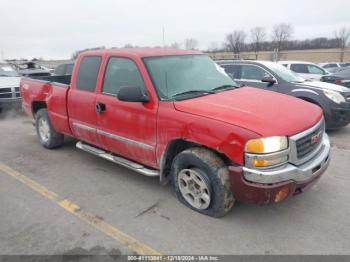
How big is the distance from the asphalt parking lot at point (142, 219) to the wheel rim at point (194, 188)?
0.48ft

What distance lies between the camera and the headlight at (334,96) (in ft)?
23.7

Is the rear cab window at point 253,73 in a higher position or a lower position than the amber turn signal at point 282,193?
higher

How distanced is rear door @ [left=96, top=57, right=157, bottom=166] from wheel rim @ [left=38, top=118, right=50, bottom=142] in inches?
77.7

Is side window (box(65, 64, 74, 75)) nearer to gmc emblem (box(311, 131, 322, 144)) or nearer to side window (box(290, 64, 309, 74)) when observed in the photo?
side window (box(290, 64, 309, 74))

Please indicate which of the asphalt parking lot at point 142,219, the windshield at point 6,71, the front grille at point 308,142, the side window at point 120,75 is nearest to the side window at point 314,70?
the asphalt parking lot at point 142,219

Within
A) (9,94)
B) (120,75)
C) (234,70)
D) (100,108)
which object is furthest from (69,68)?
(120,75)

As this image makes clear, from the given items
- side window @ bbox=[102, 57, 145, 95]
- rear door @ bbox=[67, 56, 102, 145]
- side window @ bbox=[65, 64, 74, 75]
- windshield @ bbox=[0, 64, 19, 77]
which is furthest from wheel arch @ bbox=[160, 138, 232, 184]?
side window @ bbox=[65, 64, 74, 75]

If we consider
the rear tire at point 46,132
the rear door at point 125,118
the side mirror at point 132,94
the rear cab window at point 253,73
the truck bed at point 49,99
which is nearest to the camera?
the side mirror at point 132,94

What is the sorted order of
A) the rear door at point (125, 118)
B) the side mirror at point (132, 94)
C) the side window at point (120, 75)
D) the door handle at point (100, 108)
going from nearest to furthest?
the side mirror at point (132, 94), the rear door at point (125, 118), the side window at point (120, 75), the door handle at point (100, 108)

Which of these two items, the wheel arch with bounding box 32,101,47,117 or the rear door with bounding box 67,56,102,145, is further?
the wheel arch with bounding box 32,101,47,117

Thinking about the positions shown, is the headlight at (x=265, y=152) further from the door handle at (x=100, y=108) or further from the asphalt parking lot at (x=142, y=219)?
the door handle at (x=100, y=108)

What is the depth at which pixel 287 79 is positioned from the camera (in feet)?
25.8

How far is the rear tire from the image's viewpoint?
20.3ft

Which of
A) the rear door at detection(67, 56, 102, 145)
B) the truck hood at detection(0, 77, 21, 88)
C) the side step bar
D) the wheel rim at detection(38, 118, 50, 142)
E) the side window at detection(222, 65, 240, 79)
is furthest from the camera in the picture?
the truck hood at detection(0, 77, 21, 88)
